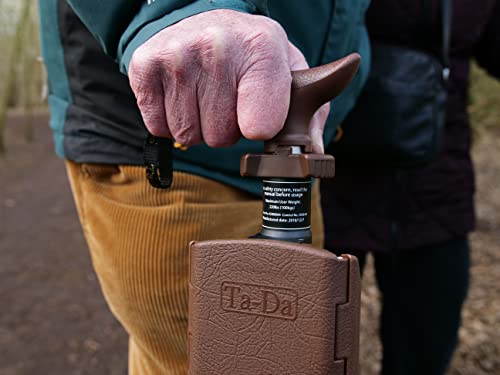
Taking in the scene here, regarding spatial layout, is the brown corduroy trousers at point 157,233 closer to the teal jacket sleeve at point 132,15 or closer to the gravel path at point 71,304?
the teal jacket sleeve at point 132,15

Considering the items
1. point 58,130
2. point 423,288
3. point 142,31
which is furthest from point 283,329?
point 423,288

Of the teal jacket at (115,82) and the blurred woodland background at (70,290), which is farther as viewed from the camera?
the blurred woodland background at (70,290)

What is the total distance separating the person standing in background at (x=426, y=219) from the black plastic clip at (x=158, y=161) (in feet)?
2.84

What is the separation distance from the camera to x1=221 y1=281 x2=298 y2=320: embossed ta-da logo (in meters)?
0.71

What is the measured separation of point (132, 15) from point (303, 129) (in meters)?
0.31

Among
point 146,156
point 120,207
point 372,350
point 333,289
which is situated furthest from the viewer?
point 372,350

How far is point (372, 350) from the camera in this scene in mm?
2930

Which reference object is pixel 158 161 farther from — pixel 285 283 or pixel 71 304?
pixel 71 304

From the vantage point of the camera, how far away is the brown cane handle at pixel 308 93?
2.38 feet

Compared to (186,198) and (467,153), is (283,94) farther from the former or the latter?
(467,153)

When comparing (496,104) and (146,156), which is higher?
(146,156)

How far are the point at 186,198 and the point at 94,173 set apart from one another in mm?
201

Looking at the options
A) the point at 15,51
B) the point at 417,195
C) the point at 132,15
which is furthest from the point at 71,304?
the point at 15,51

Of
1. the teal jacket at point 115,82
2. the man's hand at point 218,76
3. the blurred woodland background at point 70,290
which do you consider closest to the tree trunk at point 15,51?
the blurred woodland background at point 70,290
